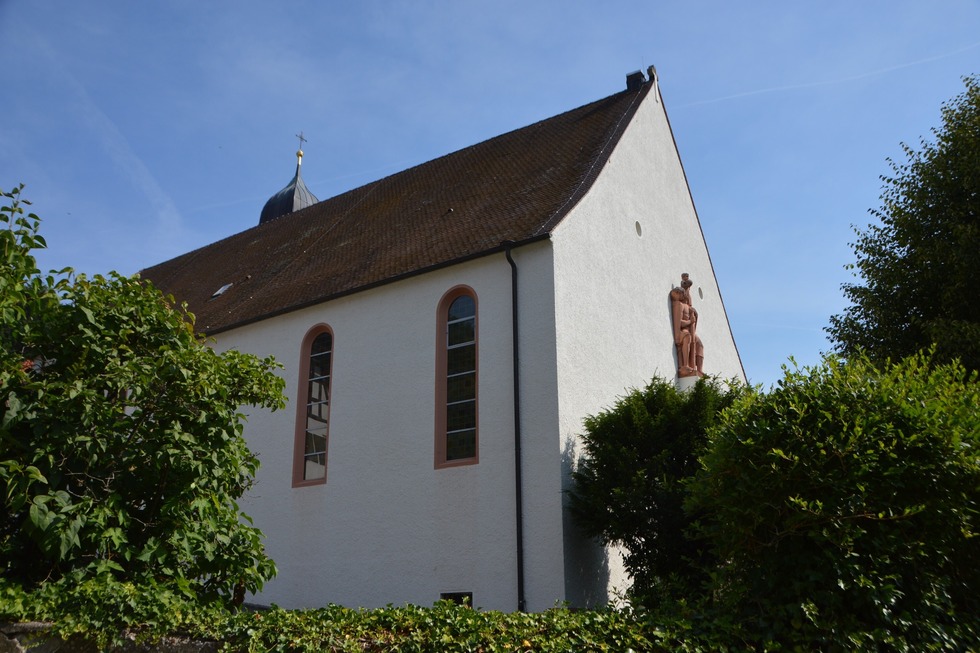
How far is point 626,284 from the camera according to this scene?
13.5 meters

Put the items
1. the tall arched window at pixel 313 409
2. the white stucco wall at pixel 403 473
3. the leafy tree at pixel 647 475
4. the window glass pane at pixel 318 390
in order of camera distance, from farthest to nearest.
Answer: the window glass pane at pixel 318 390 < the tall arched window at pixel 313 409 < the white stucco wall at pixel 403 473 < the leafy tree at pixel 647 475

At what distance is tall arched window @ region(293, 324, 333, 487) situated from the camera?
43.5ft

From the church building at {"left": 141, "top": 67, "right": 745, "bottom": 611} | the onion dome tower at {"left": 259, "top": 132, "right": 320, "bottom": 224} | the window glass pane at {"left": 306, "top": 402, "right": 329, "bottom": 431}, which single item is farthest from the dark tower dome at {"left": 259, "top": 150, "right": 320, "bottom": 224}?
the window glass pane at {"left": 306, "top": 402, "right": 329, "bottom": 431}

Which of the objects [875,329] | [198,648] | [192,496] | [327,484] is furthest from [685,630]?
[875,329]

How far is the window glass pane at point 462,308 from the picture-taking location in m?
12.3

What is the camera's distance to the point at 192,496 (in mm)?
6738

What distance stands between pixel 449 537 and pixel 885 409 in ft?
20.7

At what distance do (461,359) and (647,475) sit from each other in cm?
351

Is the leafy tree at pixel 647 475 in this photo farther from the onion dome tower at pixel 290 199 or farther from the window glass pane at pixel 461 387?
the onion dome tower at pixel 290 199

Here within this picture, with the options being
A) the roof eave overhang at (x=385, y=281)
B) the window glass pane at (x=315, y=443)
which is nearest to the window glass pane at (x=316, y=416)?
the window glass pane at (x=315, y=443)

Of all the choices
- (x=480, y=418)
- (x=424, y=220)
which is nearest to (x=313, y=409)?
(x=480, y=418)

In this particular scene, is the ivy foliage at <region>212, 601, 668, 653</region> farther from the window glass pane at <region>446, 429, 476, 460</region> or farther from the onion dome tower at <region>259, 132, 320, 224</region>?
the onion dome tower at <region>259, 132, 320, 224</region>

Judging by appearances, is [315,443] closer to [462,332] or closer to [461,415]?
[461,415]

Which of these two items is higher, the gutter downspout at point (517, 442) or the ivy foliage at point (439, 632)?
the gutter downspout at point (517, 442)
